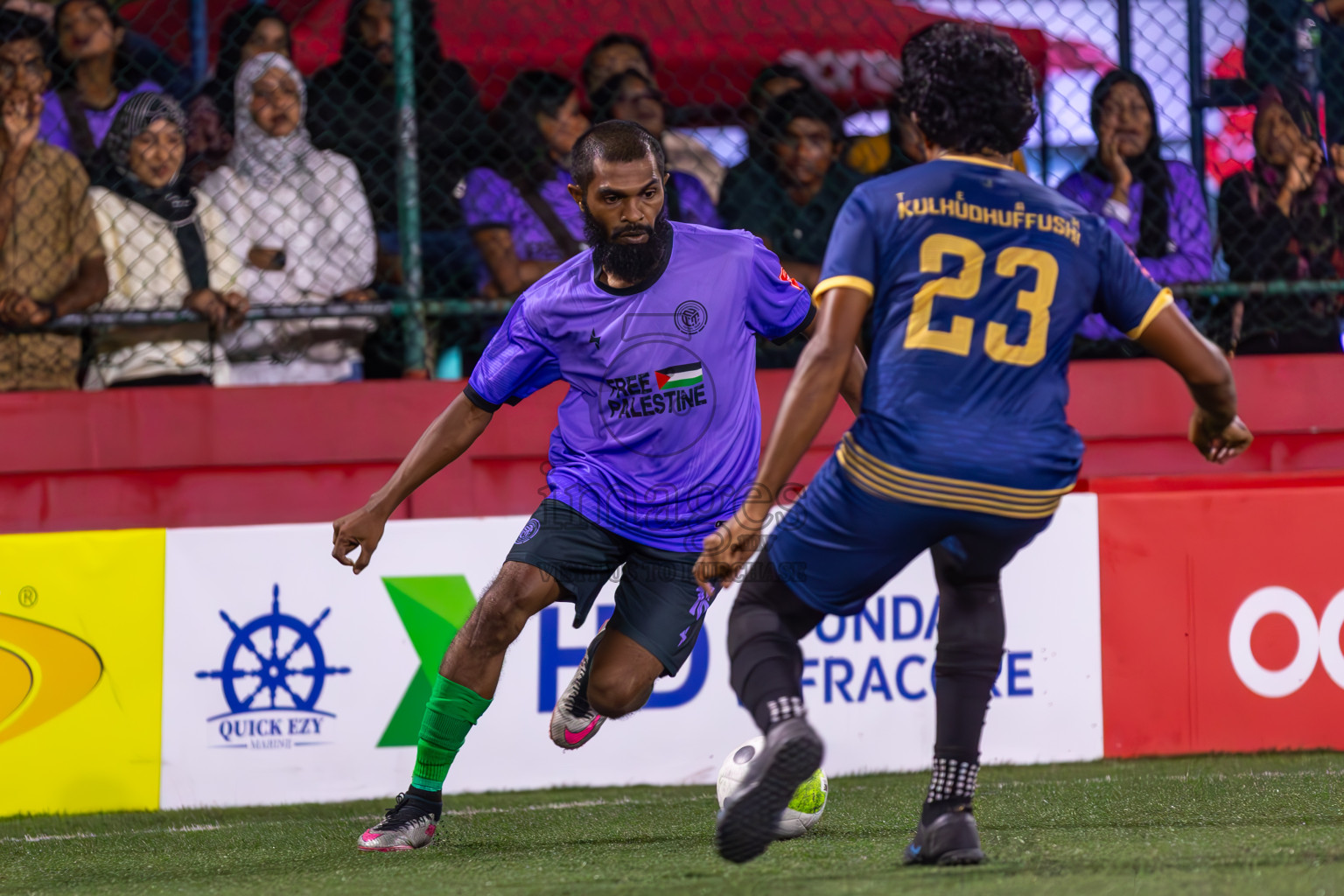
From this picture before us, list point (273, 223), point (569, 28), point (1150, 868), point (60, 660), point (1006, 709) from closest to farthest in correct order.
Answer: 1. point (1150, 868)
2. point (60, 660)
3. point (1006, 709)
4. point (273, 223)
5. point (569, 28)

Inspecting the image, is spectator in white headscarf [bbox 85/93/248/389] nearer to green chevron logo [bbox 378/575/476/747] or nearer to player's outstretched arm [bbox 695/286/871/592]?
green chevron logo [bbox 378/575/476/747]

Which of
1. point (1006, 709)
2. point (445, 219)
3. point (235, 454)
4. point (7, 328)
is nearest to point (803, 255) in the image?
point (445, 219)

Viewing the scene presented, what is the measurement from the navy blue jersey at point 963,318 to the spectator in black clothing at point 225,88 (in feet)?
13.3

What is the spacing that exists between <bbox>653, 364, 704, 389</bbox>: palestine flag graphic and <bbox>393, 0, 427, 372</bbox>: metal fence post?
2577 millimetres

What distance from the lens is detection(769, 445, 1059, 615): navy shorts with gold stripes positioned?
2.88m

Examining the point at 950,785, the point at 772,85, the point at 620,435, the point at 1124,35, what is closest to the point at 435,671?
the point at 620,435

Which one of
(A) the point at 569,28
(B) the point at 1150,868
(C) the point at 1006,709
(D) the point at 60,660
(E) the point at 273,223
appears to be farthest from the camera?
(A) the point at 569,28

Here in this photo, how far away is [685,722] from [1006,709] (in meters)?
1.28

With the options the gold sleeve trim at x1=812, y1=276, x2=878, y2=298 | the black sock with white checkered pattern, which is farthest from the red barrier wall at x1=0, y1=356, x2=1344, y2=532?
the gold sleeve trim at x1=812, y1=276, x2=878, y2=298

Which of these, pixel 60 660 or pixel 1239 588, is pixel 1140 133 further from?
pixel 60 660

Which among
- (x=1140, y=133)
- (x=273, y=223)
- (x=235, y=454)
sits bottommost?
(x=235, y=454)

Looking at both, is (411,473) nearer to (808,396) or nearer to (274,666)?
(808,396)

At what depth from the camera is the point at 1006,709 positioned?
566 cm

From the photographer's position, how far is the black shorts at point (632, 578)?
12.9ft
